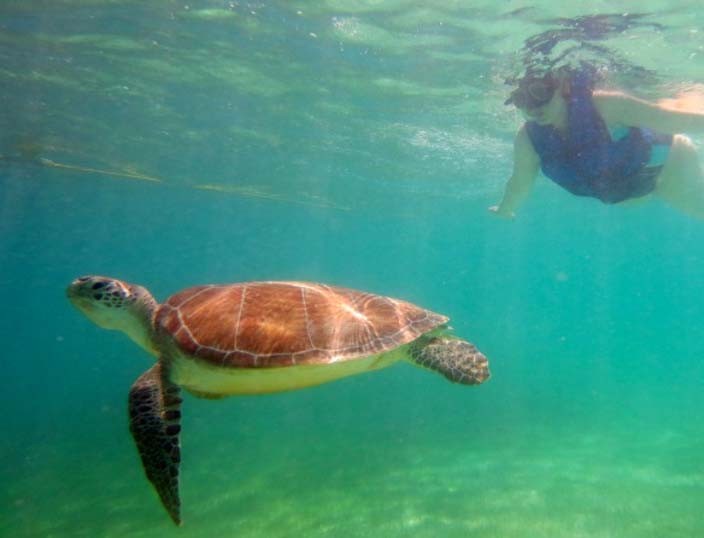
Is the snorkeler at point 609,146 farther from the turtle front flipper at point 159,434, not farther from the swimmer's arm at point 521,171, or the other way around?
the turtle front flipper at point 159,434

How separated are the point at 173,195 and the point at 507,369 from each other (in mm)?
30406

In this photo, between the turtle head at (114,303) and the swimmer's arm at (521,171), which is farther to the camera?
the swimmer's arm at (521,171)

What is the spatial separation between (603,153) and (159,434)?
268 inches

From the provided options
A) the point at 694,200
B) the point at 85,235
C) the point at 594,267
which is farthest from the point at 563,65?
the point at 594,267

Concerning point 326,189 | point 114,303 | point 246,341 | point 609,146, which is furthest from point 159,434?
point 326,189

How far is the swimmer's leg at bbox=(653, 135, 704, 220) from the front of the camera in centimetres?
693

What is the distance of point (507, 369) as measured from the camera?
41.0 m

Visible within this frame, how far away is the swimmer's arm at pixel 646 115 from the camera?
628 cm

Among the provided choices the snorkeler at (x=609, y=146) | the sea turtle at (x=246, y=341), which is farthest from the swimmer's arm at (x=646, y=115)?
the sea turtle at (x=246, y=341)

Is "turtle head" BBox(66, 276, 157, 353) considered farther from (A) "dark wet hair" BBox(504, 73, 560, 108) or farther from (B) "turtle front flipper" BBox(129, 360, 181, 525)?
(A) "dark wet hair" BBox(504, 73, 560, 108)

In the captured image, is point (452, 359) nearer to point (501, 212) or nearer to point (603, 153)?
point (501, 212)

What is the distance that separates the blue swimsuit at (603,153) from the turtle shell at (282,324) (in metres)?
3.68

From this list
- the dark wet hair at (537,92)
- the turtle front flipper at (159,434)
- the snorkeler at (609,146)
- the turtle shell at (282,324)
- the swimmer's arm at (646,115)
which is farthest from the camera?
the dark wet hair at (537,92)

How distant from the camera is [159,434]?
3762 millimetres
